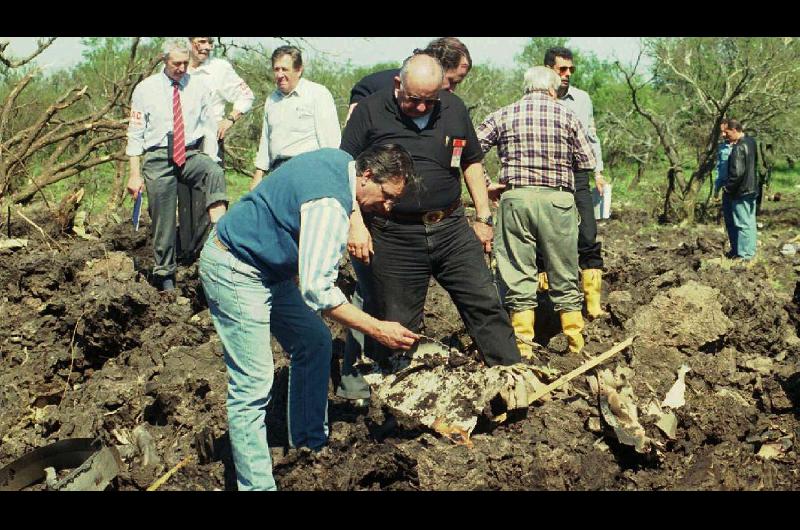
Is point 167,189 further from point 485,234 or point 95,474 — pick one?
point 95,474

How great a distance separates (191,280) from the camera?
7.47 meters

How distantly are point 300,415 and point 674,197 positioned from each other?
1179cm

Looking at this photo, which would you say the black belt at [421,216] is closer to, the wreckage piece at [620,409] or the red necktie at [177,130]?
the wreckage piece at [620,409]

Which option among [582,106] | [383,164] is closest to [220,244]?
[383,164]

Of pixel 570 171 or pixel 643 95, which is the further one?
Answer: pixel 643 95

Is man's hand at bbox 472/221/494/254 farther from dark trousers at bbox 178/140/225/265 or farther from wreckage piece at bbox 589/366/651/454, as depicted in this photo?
dark trousers at bbox 178/140/225/265

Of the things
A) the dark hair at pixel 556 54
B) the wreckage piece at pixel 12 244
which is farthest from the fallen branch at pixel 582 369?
the wreckage piece at pixel 12 244

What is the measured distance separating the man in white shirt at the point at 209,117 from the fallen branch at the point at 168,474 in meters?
3.36

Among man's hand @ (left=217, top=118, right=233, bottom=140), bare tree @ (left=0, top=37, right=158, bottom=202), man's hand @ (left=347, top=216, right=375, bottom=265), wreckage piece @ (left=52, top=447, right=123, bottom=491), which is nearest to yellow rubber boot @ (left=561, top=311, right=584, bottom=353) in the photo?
man's hand @ (left=347, top=216, right=375, bottom=265)

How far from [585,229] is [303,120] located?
228 centimetres

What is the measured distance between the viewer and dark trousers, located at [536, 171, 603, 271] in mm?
6727

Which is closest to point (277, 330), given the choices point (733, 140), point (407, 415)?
point (407, 415)

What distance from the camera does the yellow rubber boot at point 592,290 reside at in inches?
270

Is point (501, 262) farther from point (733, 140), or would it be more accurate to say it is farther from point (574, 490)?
point (733, 140)
